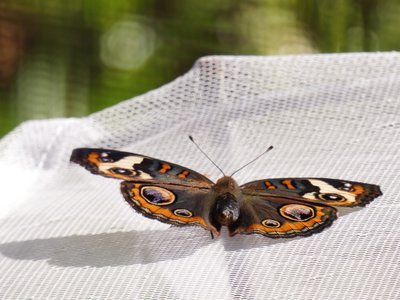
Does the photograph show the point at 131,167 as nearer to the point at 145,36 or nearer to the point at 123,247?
the point at 123,247

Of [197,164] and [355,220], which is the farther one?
[197,164]

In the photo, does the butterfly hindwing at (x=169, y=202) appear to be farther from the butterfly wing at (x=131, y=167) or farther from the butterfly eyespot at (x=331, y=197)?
the butterfly eyespot at (x=331, y=197)

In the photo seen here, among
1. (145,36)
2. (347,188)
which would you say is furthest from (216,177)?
(145,36)

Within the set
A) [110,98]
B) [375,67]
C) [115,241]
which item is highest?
[375,67]

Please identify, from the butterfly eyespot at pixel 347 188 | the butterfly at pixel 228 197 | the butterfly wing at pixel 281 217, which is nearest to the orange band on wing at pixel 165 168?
the butterfly at pixel 228 197

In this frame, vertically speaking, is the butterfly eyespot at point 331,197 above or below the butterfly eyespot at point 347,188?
below

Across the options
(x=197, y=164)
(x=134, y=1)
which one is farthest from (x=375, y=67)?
(x=134, y=1)

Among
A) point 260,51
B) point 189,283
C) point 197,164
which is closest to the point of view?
point 189,283

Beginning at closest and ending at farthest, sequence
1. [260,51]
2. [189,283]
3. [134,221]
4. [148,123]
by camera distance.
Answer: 1. [189,283]
2. [134,221]
3. [148,123]
4. [260,51]

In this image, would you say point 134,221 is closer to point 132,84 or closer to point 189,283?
point 189,283
